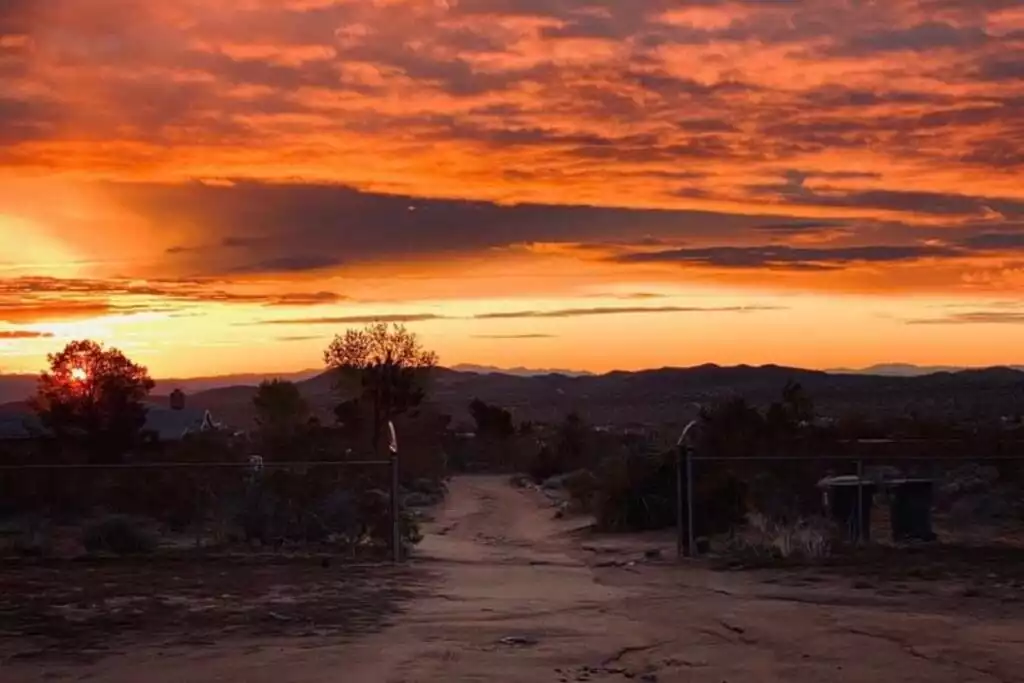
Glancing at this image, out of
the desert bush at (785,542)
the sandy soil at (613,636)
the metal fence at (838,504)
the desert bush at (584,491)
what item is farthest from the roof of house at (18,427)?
the sandy soil at (613,636)

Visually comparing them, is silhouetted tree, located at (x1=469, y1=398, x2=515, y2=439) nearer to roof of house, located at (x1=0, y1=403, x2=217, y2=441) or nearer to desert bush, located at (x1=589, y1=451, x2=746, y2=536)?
roof of house, located at (x1=0, y1=403, x2=217, y2=441)

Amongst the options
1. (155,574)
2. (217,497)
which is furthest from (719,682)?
(217,497)

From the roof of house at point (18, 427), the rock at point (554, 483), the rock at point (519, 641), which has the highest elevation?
the roof of house at point (18, 427)

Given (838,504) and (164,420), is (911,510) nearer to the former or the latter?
(838,504)

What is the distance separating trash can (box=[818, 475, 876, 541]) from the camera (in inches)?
881

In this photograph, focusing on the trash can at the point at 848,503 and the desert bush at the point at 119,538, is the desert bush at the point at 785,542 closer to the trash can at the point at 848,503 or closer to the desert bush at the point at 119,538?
the trash can at the point at 848,503

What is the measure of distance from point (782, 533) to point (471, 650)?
365 inches

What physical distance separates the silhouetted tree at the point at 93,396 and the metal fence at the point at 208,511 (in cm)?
1672

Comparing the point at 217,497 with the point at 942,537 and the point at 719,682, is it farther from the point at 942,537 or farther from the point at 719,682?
the point at 719,682

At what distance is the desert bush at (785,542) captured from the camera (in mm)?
19875

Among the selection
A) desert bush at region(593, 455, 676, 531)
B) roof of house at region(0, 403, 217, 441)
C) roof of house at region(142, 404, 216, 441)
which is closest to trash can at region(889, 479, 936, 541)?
desert bush at region(593, 455, 676, 531)

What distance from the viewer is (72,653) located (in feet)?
43.7

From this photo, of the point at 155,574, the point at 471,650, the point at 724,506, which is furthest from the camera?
the point at 724,506

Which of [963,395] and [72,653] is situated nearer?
[72,653]
